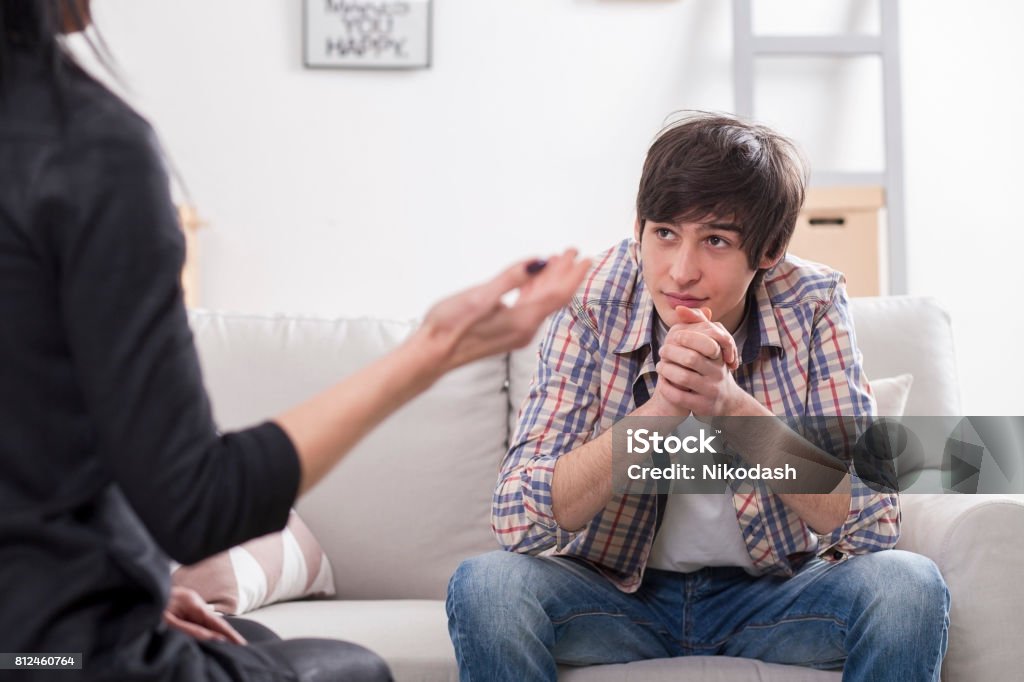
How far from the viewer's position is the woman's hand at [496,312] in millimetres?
732

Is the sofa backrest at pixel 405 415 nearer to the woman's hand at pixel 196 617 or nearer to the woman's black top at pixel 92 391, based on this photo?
the woman's hand at pixel 196 617

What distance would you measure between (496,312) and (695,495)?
907 mm

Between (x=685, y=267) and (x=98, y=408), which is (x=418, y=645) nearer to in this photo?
(x=685, y=267)

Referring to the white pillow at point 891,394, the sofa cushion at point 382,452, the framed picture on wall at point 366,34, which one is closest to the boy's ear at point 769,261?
the white pillow at point 891,394

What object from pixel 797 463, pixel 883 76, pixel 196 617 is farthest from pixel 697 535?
pixel 883 76

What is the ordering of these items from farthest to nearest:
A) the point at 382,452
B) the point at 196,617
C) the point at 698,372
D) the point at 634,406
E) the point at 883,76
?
the point at 883,76
the point at 382,452
the point at 634,406
the point at 698,372
the point at 196,617

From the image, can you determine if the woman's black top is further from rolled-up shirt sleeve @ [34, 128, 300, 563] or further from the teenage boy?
the teenage boy

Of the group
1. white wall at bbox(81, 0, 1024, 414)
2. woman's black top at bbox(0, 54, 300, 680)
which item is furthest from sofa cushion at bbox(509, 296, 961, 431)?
woman's black top at bbox(0, 54, 300, 680)

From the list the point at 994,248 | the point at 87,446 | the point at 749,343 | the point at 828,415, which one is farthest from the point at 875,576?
the point at 994,248

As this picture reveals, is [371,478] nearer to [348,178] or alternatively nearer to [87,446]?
[348,178]

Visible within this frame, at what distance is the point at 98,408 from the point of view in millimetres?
632

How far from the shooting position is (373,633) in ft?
5.27

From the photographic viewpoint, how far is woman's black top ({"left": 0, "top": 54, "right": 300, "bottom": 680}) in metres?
0.63

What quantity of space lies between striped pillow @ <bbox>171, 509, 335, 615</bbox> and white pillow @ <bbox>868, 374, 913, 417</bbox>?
1023 millimetres
